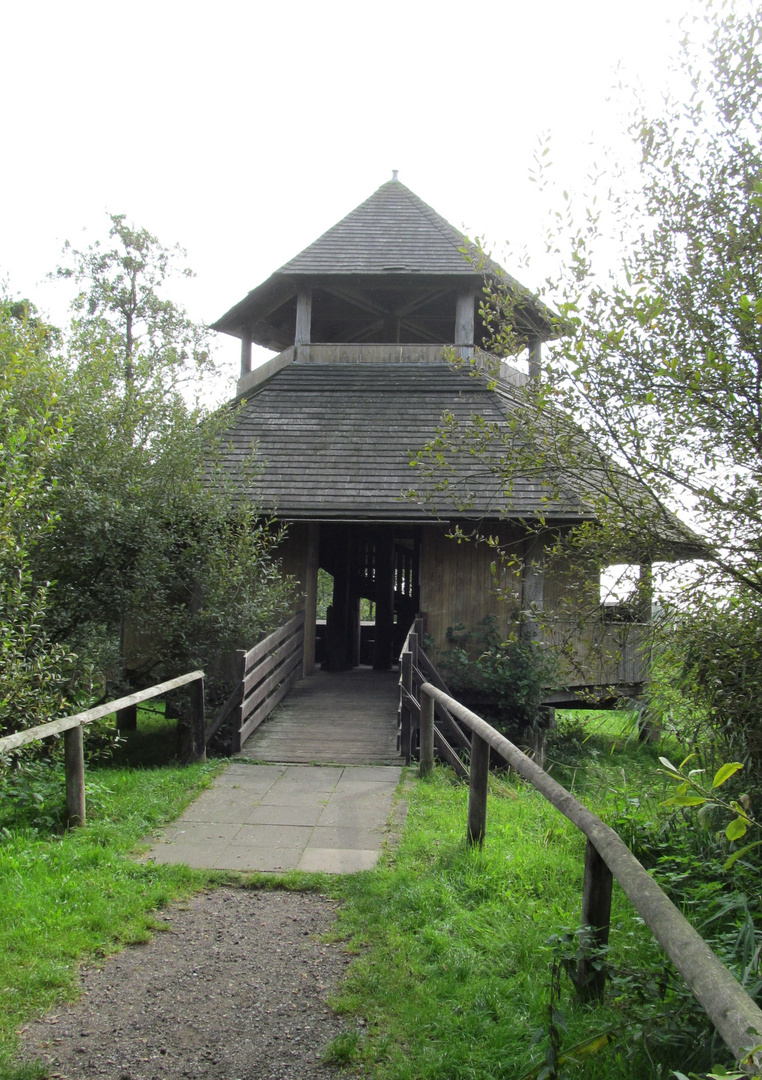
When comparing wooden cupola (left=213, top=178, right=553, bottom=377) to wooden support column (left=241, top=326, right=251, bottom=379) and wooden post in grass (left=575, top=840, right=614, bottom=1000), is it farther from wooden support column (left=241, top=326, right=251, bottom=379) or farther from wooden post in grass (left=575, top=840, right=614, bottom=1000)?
wooden post in grass (left=575, top=840, right=614, bottom=1000)

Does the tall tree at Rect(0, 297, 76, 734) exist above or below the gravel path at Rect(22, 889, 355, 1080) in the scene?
above

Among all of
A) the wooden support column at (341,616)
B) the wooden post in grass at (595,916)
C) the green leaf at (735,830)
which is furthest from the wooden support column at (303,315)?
the green leaf at (735,830)

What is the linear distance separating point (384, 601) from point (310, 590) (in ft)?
10.0

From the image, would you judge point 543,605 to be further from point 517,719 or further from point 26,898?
point 26,898

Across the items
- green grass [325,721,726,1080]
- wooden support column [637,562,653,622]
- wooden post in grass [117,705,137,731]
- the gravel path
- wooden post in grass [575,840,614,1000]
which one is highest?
wooden support column [637,562,653,622]

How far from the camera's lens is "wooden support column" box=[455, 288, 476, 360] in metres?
12.3

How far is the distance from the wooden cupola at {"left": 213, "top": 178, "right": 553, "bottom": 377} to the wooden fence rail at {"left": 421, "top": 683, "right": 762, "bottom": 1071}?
8420 mm

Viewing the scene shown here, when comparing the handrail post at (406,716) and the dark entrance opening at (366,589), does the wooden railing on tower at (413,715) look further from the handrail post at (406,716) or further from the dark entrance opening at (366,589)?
the dark entrance opening at (366,589)

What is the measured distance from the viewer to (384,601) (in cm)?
1441

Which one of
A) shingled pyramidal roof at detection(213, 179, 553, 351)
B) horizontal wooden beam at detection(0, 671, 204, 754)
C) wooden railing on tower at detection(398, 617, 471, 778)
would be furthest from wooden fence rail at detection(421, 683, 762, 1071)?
shingled pyramidal roof at detection(213, 179, 553, 351)

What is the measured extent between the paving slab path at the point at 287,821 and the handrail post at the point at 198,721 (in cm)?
62

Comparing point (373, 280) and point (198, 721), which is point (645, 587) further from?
point (373, 280)

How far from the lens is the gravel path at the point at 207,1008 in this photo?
8.89 ft

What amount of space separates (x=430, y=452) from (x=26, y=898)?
2851mm
